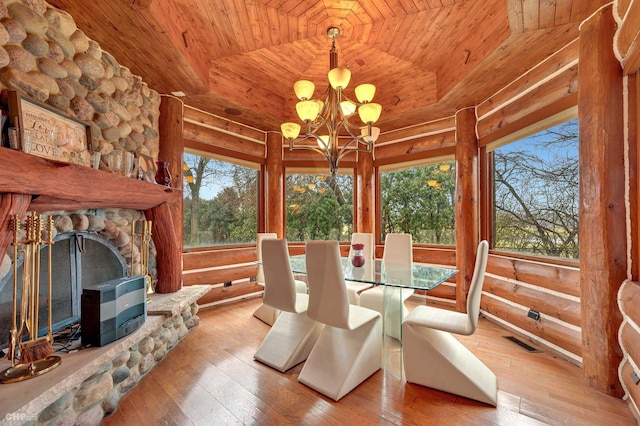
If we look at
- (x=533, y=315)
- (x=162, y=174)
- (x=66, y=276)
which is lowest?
(x=533, y=315)

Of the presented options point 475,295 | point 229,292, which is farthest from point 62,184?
point 229,292

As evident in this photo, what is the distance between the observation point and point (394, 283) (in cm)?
220

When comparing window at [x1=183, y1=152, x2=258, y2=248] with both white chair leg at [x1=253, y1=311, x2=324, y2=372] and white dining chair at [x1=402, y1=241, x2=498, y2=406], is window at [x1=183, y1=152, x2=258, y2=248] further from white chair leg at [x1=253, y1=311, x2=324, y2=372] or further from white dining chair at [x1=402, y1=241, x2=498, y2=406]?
white dining chair at [x1=402, y1=241, x2=498, y2=406]

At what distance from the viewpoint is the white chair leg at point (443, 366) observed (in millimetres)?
1896

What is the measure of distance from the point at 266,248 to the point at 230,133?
2528 millimetres

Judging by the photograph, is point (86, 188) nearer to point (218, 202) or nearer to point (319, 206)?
point (218, 202)

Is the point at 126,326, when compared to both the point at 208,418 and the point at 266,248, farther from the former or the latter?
the point at 266,248

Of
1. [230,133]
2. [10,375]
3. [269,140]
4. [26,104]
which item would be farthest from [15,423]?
[269,140]

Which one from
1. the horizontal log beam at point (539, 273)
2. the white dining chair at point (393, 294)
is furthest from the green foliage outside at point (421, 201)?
the white dining chair at point (393, 294)

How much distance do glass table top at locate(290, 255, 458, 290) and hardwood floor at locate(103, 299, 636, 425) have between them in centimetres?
58

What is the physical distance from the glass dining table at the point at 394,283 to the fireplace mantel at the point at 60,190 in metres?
1.54

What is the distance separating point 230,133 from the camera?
13.7 ft

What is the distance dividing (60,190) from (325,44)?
2.91m

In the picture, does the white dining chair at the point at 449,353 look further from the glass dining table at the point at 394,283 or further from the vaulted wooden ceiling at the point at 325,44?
the vaulted wooden ceiling at the point at 325,44
